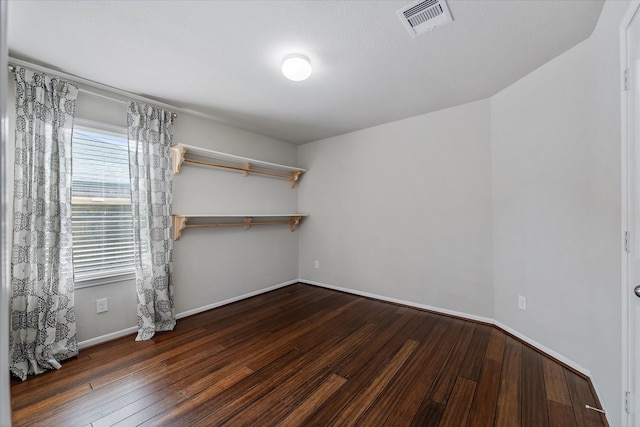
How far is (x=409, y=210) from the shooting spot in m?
3.25

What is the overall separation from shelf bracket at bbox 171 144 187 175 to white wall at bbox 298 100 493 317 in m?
1.97

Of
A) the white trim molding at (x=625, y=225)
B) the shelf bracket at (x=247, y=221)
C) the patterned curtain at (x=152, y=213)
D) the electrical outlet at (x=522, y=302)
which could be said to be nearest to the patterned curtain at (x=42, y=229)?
the patterned curtain at (x=152, y=213)

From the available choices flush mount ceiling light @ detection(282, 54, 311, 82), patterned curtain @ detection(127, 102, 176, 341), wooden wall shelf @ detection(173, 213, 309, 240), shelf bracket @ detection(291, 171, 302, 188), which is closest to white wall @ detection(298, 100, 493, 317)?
shelf bracket @ detection(291, 171, 302, 188)

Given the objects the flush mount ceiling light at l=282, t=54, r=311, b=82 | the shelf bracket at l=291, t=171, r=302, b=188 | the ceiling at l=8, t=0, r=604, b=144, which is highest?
the ceiling at l=8, t=0, r=604, b=144

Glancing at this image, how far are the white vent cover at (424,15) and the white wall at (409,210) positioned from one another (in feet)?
4.73

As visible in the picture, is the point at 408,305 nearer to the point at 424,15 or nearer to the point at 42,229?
the point at 424,15

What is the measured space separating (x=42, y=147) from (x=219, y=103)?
148 cm

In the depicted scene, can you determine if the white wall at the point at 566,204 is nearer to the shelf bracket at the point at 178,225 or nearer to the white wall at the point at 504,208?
the white wall at the point at 504,208

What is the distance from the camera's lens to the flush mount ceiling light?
1944 millimetres

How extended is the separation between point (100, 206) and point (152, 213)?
16.4 inches

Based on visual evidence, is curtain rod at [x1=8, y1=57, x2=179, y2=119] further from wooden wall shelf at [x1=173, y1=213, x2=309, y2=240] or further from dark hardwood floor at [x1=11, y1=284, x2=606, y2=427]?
dark hardwood floor at [x1=11, y1=284, x2=606, y2=427]

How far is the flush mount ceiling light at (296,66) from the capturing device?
1.94 m

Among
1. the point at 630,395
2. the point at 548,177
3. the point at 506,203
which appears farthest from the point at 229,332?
the point at 548,177

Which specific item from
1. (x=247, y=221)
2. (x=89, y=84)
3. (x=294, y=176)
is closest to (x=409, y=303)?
(x=247, y=221)
